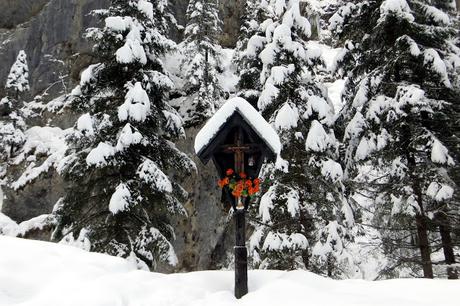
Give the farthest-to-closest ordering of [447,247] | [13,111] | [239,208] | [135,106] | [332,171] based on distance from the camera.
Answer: [13,111], [332,171], [135,106], [447,247], [239,208]

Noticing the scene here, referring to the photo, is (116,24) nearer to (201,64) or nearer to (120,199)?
(120,199)

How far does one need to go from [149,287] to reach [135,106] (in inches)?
262

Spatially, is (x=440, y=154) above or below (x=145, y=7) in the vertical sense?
below

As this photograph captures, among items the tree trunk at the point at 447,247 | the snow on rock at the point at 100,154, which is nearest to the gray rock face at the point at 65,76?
the snow on rock at the point at 100,154

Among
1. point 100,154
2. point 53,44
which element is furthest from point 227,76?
point 100,154

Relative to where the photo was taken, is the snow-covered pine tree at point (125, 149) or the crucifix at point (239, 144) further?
the snow-covered pine tree at point (125, 149)

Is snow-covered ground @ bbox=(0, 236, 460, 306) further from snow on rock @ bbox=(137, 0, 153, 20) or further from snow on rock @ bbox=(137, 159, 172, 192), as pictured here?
snow on rock @ bbox=(137, 0, 153, 20)

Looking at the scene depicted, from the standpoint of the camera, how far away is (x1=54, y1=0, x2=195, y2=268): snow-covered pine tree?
36.6 ft

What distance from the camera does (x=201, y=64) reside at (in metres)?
24.4

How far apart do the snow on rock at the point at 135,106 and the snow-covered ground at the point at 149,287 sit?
5283 mm

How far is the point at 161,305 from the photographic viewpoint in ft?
18.1

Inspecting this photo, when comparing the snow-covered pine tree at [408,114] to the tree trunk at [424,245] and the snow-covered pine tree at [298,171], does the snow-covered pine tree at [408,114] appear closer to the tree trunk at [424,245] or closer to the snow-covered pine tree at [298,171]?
the tree trunk at [424,245]

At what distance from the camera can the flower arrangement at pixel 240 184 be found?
6.66 m

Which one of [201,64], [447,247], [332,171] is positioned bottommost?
[447,247]
